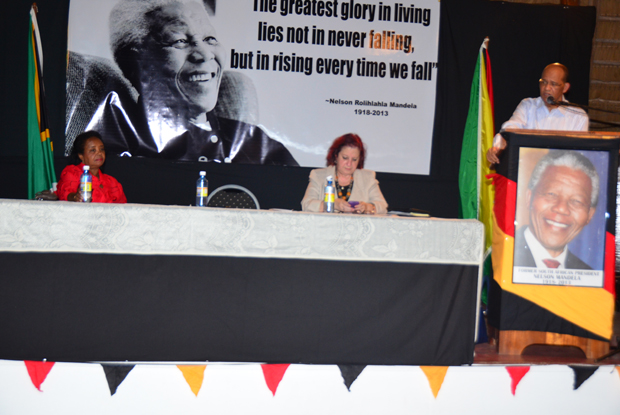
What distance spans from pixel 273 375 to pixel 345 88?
101 inches

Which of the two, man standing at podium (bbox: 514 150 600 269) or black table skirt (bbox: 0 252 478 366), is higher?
man standing at podium (bbox: 514 150 600 269)

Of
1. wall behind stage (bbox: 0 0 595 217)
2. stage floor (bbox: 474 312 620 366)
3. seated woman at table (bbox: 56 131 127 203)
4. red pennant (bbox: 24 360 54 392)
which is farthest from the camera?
wall behind stage (bbox: 0 0 595 217)

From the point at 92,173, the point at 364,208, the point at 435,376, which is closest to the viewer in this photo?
the point at 435,376

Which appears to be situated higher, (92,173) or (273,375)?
(92,173)

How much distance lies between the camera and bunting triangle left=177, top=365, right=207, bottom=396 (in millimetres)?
1855

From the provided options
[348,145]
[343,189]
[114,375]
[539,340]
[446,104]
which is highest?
[446,104]

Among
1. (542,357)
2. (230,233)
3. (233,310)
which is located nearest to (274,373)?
(233,310)

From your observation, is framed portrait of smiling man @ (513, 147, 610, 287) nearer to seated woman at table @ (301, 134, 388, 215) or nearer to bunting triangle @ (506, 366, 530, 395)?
bunting triangle @ (506, 366, 530, 395)

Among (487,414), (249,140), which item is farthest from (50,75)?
(487,414)

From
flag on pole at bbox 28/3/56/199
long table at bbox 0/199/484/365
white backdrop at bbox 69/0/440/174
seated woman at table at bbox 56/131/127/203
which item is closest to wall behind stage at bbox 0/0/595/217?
white backdrop at bbox 69/0/440/174

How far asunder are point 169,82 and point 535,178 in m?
2.69

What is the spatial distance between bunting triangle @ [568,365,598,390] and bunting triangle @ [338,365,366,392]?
85 cm

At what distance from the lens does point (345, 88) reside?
389 cm

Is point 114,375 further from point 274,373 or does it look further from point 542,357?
point 542,357
